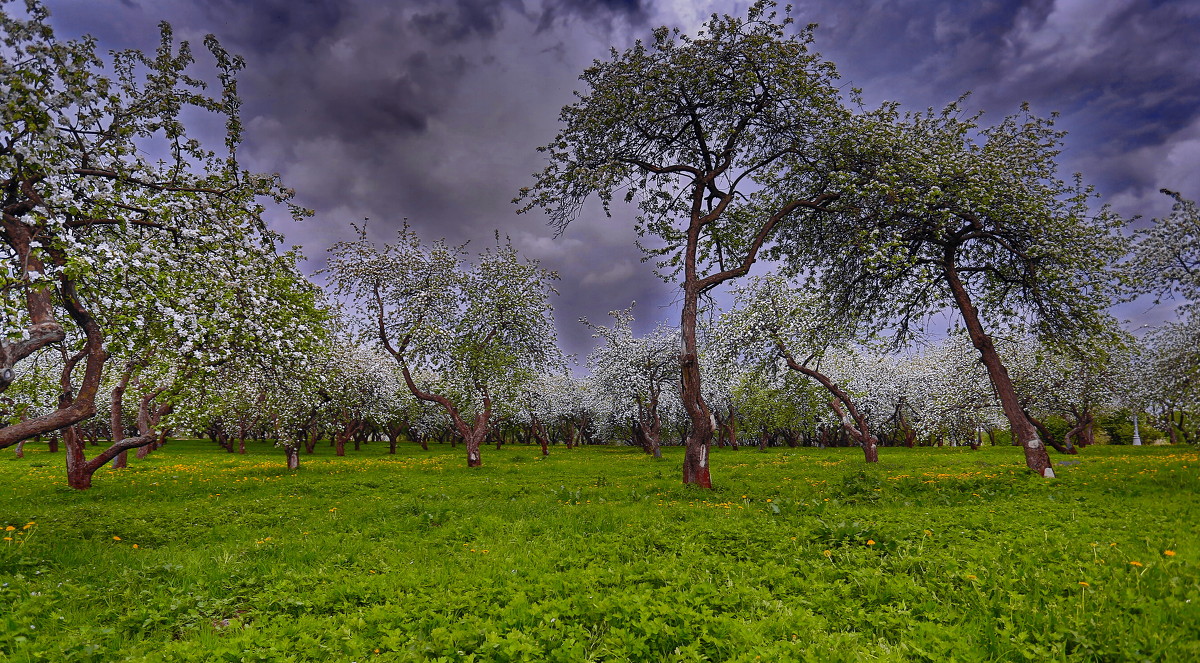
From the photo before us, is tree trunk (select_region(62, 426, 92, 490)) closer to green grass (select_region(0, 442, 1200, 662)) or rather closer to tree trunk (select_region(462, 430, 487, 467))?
green grass (select_region(0, 442, 1200, 662))

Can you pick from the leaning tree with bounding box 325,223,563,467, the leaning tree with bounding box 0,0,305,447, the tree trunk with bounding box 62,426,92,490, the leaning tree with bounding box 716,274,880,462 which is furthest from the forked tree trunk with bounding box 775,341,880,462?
the tree trunk with bounding box 62,426,92,490

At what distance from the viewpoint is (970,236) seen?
1720 centimetres

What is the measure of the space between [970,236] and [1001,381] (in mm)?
5047

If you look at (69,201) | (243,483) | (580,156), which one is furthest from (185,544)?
(580,156)

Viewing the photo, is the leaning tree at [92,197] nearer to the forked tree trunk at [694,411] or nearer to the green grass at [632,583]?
the green grass at [632,583]

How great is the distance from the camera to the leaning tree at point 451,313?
28484mm

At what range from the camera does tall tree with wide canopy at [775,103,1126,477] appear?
15000 millimetres

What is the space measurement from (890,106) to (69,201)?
21000 millimetres

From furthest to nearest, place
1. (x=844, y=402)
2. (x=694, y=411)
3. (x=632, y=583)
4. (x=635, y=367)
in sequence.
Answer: (x=635, y=367)
(x=844, y=402)
(x=694, y=411)
(x=632, y=583)

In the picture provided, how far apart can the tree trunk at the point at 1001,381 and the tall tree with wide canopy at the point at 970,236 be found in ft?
0.15

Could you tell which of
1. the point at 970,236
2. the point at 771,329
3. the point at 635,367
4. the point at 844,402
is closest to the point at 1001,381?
the point at 970,236

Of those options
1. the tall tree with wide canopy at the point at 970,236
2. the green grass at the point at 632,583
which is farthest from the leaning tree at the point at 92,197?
the tall tree with wide canopy at the point at 970,236

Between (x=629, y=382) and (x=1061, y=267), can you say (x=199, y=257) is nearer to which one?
(x=1061, y=267)

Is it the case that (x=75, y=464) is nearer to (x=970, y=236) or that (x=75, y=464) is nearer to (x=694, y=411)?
(x=694, y=411)
